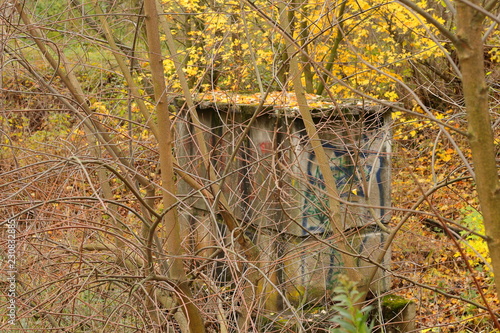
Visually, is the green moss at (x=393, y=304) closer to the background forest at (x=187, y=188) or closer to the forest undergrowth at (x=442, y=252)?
the background forest at (x=187, y=188)

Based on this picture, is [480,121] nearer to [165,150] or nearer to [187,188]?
[165,150]

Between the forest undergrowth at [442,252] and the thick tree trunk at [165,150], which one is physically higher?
the thick tree trunk at [165,150]

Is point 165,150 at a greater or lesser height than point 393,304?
greater

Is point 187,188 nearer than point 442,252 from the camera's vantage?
Yes

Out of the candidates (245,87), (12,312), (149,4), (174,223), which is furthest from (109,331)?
(245,87)

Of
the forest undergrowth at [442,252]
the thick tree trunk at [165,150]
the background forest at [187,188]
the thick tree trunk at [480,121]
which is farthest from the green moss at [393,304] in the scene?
the thick tree trunk at [480,121]

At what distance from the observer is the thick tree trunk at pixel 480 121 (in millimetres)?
1555

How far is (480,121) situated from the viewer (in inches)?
61.5

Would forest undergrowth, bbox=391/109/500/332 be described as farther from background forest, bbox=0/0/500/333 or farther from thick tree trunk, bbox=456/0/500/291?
thick tree trunk, bbox=456/0/500/291

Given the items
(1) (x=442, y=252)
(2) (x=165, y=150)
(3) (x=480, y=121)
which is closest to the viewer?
(3) (x=480, y=121)

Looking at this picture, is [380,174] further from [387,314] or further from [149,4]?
[149,4]

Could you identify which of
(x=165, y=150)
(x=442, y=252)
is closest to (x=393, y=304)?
(x=442, y=252)

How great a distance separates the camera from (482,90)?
156cm

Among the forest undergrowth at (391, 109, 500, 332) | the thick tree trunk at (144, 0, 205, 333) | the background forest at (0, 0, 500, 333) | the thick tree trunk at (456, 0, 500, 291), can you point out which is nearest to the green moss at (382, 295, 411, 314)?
the background forest at (0, 0, 500, 333)
